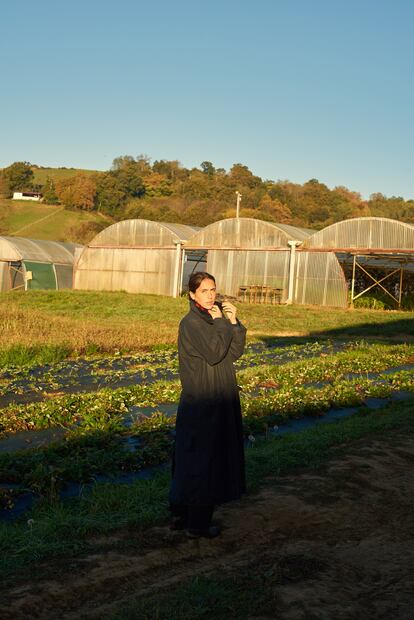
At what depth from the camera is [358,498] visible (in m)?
5.89

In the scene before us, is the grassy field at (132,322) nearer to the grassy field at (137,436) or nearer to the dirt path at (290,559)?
the grassy field at (137,436)

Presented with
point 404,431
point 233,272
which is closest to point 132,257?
point 233,272

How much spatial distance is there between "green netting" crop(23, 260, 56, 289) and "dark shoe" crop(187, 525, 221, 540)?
38.8 m

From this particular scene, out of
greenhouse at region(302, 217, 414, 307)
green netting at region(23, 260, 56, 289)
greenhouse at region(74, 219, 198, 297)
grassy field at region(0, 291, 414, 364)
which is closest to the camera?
grassy field at region(0, 291, 414, 364)

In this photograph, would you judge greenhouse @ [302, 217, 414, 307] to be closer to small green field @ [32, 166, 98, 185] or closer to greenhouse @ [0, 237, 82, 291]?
greenhouse @ [0, 237, 82, 291]

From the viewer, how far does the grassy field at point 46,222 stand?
81938mm

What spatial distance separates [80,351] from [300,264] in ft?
63.0

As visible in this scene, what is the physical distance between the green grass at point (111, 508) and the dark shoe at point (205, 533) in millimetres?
430

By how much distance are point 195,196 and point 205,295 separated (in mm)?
90419

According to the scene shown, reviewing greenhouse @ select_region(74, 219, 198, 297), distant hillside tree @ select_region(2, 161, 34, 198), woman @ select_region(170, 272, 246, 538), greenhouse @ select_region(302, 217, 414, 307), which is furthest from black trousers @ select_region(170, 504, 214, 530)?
distant hillside tree @ select_region(2, 161, 34, 198)

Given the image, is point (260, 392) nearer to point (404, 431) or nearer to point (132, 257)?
point (404, 431)

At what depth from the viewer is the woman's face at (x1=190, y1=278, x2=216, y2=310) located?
5.12 meters

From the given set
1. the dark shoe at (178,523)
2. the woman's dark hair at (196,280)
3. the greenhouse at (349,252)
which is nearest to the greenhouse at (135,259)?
the greenhouse at (349,252)

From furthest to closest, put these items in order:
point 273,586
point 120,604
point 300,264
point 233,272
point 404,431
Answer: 1. point 233,272
2. point 300,264
3. point 404,431
4. point 273,586
5. point 120,604
